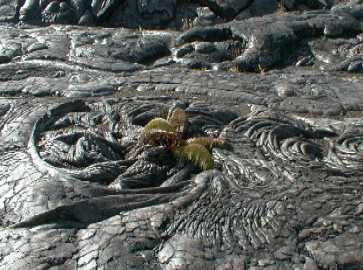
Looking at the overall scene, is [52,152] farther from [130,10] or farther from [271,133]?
Result: [130,10]

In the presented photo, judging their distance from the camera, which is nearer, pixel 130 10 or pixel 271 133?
pixel 271 133

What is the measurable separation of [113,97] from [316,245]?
13.2 feet

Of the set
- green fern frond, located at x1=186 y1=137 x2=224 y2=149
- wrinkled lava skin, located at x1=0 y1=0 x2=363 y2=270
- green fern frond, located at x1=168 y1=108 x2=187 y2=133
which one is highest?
green fern frond, located at x1=168 y1=108 x2=187 y2=133

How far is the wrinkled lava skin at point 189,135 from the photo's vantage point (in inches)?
229

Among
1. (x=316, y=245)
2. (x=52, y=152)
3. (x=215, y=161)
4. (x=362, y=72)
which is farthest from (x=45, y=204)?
(x=362, y=72)

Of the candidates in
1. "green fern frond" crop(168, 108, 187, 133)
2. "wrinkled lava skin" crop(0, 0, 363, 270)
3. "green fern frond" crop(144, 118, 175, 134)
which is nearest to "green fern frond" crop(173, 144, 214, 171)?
"wrinkled lava skin" crop(0, 0, 363, 270)

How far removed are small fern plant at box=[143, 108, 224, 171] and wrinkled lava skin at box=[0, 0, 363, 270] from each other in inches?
4.9

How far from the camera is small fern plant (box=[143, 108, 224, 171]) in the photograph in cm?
697

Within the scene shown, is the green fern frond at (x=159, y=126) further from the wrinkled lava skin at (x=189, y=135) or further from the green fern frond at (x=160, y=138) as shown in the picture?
the wrinkled lava skin at (x=189, y=135)

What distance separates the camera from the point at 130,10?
1273cm

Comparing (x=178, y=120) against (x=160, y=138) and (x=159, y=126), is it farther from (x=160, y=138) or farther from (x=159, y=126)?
(x=160, y=138)

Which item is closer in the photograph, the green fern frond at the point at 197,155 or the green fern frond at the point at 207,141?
the green fern frond at the point at 197,155

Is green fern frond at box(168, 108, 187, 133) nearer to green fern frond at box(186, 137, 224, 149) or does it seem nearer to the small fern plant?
the small fern plant

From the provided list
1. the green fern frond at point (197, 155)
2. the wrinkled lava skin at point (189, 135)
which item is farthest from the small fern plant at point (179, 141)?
the wrinkled lava skin at point (189, 135)
